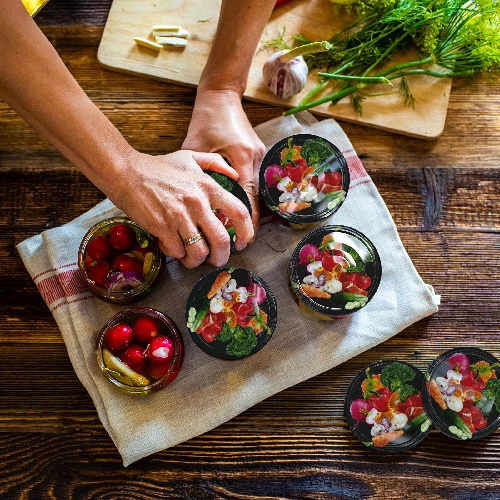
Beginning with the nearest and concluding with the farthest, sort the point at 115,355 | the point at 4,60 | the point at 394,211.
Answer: the point at 4,60, the point at 115,355, the point at 394,211

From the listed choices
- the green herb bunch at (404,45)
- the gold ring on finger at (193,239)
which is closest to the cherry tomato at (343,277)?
the gold ring on finger at (193,239)

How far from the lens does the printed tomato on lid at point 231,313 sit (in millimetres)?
1390

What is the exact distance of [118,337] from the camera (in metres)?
1.38

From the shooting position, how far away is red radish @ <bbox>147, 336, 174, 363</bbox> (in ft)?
4.46

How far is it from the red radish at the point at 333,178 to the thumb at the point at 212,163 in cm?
23

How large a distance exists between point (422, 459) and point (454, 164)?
728 millimetres

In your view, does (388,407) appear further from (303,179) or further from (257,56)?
(257,56)

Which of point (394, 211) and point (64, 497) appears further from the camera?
point (394, 211)

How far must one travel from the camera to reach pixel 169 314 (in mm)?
1479

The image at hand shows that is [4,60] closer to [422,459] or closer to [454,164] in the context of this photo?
[454,164]

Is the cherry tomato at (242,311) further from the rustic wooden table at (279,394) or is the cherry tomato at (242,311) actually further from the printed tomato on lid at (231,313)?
the rustic wooden table at (279,394)

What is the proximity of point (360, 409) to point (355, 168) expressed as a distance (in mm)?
578

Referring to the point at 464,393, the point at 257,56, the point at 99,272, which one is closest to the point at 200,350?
the point at 99,272

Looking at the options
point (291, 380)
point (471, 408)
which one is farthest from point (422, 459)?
point (291, 380)
